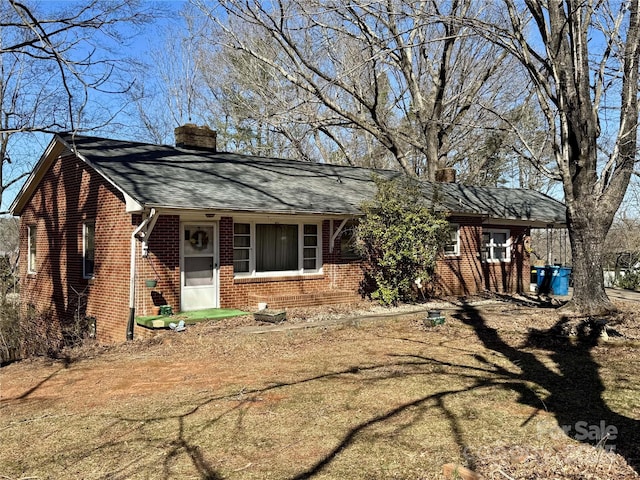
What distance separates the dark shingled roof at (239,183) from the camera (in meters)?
12.3

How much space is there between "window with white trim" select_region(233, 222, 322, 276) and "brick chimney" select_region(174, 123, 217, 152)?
416 cm

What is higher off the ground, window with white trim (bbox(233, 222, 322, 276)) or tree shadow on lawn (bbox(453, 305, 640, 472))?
window with white trim (bbox(233, 222, 322, 276))

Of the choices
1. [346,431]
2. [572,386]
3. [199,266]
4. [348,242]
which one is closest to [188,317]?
[199,266]

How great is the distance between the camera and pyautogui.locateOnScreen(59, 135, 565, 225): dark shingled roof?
1231cm

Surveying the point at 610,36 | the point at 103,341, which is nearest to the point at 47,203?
the point at 103,341

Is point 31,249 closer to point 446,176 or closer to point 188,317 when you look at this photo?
point 188,317

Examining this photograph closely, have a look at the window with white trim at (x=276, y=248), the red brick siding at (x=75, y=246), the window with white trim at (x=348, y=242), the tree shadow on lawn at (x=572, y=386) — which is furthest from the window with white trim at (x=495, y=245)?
the red brick siding at (x=75, y=246)

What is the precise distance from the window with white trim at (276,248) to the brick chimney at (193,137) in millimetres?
4163

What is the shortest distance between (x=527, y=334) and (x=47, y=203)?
13.5 metres

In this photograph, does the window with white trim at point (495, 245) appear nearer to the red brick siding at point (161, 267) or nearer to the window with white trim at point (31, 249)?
the red brick siding at point (161, 267)

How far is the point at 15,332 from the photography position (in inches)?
464

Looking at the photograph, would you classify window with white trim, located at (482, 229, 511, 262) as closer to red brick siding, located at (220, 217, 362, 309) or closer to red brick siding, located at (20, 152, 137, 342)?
red brick siding, located at (220, 217, 362, 309)

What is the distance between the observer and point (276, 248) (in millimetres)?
14664

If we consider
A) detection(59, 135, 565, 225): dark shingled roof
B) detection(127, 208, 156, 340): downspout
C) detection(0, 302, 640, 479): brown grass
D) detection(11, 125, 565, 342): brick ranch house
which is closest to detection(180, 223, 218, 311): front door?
detection(11, 125, 565, 342): brick ranch house
